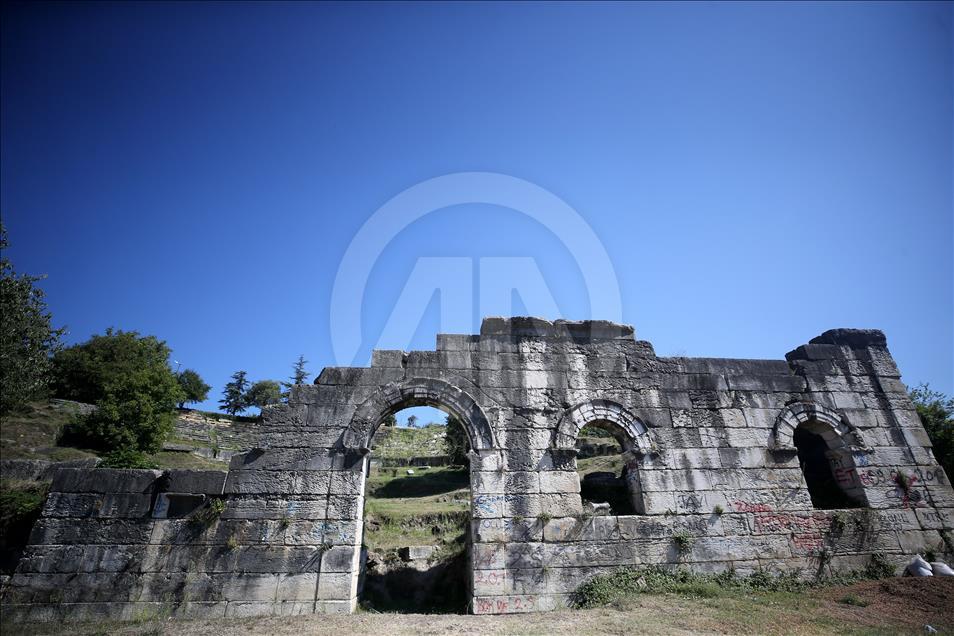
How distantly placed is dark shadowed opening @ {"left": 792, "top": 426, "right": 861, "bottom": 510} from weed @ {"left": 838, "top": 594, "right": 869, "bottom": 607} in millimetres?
2278

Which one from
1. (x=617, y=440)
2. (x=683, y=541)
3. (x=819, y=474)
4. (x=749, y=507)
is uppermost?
(x=617, y=440)

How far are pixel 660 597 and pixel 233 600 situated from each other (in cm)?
702

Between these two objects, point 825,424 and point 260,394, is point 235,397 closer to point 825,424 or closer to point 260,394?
point 260,394

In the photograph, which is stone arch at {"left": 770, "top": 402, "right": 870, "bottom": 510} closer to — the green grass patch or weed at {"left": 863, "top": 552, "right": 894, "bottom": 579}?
weed at {"left": 863, "top": 552, "right": 894, "bottom": 579}

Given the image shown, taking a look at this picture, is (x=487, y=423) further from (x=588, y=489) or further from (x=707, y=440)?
(x=707, y=440)

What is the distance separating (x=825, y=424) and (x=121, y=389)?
31.1 meters

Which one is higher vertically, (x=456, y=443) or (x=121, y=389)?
(x=121, y=389)

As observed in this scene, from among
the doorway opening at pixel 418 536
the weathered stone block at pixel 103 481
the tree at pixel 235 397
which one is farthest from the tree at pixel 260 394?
the weathered stone block at pixel 103 481

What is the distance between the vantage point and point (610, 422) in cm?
883

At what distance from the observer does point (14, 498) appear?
32.4ft

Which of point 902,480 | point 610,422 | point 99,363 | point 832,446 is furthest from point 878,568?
point 99,363

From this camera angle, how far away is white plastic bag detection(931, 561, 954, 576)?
775 centimetres

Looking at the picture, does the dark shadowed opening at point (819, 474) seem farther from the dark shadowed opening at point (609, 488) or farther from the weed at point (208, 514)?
the weed at point (208, 514)

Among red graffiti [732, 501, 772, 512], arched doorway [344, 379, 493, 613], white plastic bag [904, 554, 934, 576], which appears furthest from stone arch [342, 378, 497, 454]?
white plastic bag [904, 554, 934, 576]
